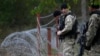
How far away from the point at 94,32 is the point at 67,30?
1370 mm

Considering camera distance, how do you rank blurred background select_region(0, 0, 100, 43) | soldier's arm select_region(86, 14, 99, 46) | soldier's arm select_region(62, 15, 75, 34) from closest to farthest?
soldier's arm select_region(86, 14, 99, 46)
soldier's arm select_region(62, 15, 75, 34)
blurred background select_region(0, 0, 100, 43)

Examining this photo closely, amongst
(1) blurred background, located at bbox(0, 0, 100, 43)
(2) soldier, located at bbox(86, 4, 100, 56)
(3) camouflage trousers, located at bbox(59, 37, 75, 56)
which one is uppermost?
(2) soldier, located at bbox(86, 4, 100, 56)

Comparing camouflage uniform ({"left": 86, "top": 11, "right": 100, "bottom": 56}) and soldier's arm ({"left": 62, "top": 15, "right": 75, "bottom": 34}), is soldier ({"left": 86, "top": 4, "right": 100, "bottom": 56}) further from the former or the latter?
soldier's arm ({"left": 62, "top": 15, "right": 75, "bottom": 34})

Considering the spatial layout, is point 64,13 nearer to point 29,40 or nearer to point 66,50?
point 66,50

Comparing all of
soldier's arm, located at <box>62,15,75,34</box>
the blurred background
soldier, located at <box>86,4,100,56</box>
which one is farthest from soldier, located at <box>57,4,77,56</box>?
the blurred background

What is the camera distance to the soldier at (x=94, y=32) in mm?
8133

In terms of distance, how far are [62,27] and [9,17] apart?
20.0 metres

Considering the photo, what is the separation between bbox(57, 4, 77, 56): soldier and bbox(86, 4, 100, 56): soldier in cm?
122

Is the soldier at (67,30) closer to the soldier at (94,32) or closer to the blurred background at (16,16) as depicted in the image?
the soldier at (94,32)

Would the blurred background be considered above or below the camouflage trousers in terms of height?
below

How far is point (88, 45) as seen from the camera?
8281 mm

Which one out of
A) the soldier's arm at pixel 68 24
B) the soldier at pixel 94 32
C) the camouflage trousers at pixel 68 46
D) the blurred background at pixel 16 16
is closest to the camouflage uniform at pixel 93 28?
the soldier at pixel 94 32

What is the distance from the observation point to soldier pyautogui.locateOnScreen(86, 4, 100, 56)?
320 inches

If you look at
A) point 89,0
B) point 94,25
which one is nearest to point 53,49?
point 89,0
